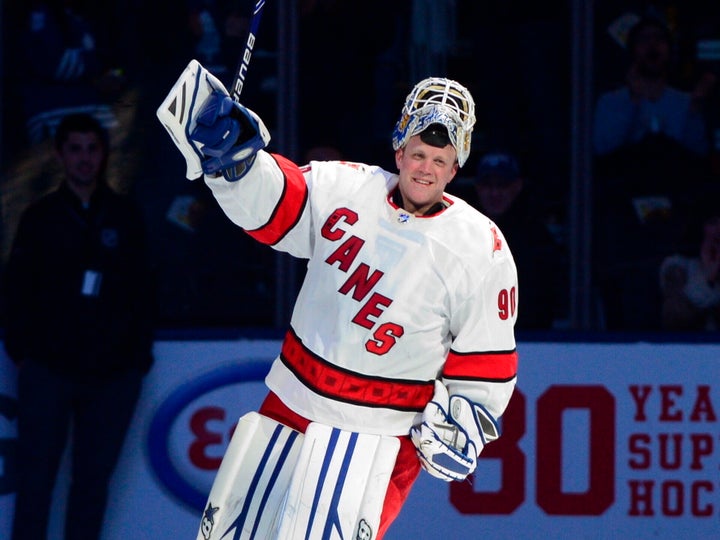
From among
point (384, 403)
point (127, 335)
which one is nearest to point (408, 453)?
point (384, 403)

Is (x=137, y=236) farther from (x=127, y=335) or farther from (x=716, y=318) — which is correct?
(x=716, y=318)

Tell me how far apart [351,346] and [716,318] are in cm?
238

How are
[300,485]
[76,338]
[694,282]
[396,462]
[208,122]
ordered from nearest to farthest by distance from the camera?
1. [208,122]
2. [300,485]
3. [396,462]
4. [76,338]
5. [694,282]

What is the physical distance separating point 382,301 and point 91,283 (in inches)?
71.3

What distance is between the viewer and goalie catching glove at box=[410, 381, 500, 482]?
11.3 feet

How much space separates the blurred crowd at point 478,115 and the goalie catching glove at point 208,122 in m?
2.09

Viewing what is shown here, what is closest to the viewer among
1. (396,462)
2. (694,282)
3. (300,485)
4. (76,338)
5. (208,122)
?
(208,122)

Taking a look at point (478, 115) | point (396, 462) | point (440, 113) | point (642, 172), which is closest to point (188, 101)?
point (440, 113)

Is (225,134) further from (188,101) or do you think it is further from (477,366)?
(477,366)

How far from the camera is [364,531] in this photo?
3.45 meters

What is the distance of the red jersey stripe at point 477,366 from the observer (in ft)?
11.5

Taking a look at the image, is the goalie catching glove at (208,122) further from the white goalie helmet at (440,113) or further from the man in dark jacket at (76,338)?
the man in dark jacket at (76,338)

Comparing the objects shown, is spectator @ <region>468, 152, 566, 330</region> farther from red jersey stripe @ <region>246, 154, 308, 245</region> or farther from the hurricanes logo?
the hurricanes logo

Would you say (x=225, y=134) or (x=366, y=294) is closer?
(x=225, y=134)
